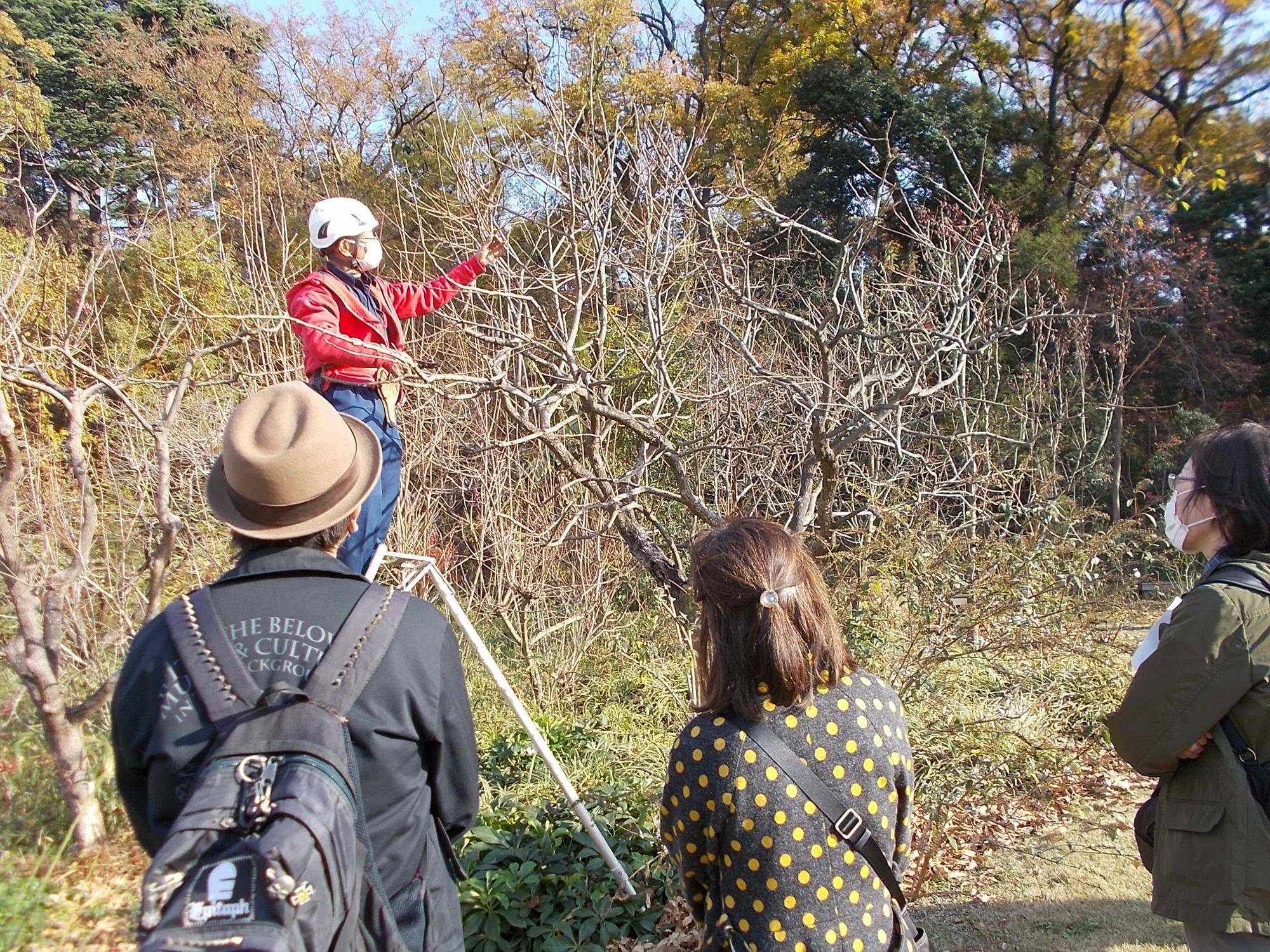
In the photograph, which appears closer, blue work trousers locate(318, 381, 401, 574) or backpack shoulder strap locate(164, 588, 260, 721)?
backpack shoulder strap locate(164, 588, 260, 721)

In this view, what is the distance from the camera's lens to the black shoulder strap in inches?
61.9

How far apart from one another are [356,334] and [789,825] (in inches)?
97.5

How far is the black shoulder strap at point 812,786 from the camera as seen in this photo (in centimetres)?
157

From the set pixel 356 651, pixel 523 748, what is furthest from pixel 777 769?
pixel 523 748

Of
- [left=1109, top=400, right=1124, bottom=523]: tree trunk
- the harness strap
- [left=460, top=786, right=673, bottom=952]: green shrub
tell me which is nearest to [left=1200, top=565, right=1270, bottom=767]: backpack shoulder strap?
the harness strap

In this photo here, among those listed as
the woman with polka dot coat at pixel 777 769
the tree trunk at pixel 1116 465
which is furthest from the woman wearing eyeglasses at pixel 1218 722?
the tree trunk at pixel 1116 465

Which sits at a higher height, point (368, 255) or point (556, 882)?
point (368, 255)

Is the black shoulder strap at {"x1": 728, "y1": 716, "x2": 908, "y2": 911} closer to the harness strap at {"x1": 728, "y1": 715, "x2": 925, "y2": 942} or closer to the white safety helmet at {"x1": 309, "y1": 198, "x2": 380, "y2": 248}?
the harness strap at {"x1": 728, "y1": 715, "x2": 925, "y2": 942}

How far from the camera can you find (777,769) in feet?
5.14

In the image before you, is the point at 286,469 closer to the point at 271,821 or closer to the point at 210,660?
the point at 210,660

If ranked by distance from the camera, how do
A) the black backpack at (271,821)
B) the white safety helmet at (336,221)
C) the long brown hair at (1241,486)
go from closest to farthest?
the black backpack at (271,821), the long brown hair at (1241,486), the white safety helmet at (336,221)

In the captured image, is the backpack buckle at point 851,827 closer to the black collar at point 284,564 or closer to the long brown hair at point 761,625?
the long brown hair at point 761,625

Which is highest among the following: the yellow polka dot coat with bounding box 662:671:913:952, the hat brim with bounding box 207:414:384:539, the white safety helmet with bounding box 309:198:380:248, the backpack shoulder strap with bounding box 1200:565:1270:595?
the white safety helmet with bounding box 309:198:380:248

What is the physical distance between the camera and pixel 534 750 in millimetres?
4336
